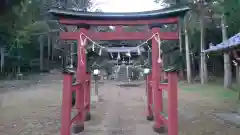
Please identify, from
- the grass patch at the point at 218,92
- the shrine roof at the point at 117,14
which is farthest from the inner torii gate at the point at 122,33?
the grass patch at the point at 218,92

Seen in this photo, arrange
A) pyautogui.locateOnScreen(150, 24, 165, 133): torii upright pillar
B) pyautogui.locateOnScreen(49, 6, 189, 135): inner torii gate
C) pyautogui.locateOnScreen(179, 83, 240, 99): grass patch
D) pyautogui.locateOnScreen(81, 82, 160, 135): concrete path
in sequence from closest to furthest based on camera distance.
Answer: pyautogui.locateOnScreen(150, 24, 165, 133): torii upright pillar → pyautogui.locateOnScreen(49, 6, 189, 135): inner torii gate → pyautogui.locateOnScreen(81, 82, 160, 135): concrete path → pyautogui.locateOnScreen(179, 83, 240, 99): grass patch

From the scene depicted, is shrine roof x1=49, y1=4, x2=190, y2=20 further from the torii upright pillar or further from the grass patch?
the grass patch

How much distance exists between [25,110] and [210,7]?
15.9 meters

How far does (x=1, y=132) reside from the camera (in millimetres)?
7086

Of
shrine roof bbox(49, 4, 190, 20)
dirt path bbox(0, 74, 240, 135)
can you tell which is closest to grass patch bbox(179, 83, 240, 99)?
dirt path bbox(0, 74, 240, 135)

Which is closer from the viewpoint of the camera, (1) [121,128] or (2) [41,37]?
(1) [121,128]

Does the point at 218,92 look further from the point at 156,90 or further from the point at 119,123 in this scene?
the point at 156,90

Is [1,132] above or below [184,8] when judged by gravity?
below

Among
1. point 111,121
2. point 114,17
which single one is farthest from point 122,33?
point 111,121

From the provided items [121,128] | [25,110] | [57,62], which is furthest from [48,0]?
[121,128]

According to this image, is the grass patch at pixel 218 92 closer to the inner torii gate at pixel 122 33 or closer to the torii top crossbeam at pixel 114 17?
the inner torii gate at pixel 122 33

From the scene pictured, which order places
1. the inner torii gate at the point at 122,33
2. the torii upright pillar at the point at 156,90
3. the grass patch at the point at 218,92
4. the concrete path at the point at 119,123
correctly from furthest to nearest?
the grass patch at the point at 218,92, the concrete path at the point at 119,123, the inner torii gate at the point at 122,33, the torii upright pillar at the point at 156,90

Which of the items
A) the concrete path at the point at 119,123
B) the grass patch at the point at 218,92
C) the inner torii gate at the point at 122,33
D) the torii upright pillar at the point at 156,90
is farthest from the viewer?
the grass patch at the point at 218,92

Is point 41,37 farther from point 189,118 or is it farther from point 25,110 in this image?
point 189,118
